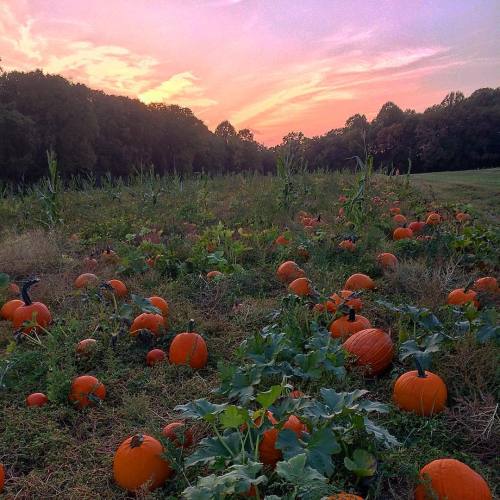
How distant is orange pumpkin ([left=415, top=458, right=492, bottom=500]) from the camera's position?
5.71 feet

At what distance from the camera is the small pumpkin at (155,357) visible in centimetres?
310

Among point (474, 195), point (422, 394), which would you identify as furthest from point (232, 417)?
point (474, 195)

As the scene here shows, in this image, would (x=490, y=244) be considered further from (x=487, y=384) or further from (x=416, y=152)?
(x=416, y=152)

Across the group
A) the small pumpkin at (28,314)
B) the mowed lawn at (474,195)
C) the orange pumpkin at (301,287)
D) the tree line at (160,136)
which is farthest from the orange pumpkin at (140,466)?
the tree line at (160,136)

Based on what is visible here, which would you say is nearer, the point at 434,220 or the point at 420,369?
the point at 420,369

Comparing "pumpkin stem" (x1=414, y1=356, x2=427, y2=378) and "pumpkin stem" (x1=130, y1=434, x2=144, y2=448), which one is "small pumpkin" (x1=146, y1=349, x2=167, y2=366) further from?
"pumpkin stem" (x1=414, y1=356, x2=427, y2=378)

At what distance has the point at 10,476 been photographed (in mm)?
2100

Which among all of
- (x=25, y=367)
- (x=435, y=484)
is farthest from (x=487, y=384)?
(x=25, y=367)

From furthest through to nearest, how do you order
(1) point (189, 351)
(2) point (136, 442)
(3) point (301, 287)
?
(3) point (301, 287) → (1) point (189, 351) → (2) point (136, 442)

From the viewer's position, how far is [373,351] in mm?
2850

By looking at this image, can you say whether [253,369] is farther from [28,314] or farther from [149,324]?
[28,314]

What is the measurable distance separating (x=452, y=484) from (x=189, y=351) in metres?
1.74

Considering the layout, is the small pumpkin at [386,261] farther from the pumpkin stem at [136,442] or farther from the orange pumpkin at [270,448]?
the pumpkin stem at [136,442]

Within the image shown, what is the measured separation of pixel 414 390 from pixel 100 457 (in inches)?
63.5
